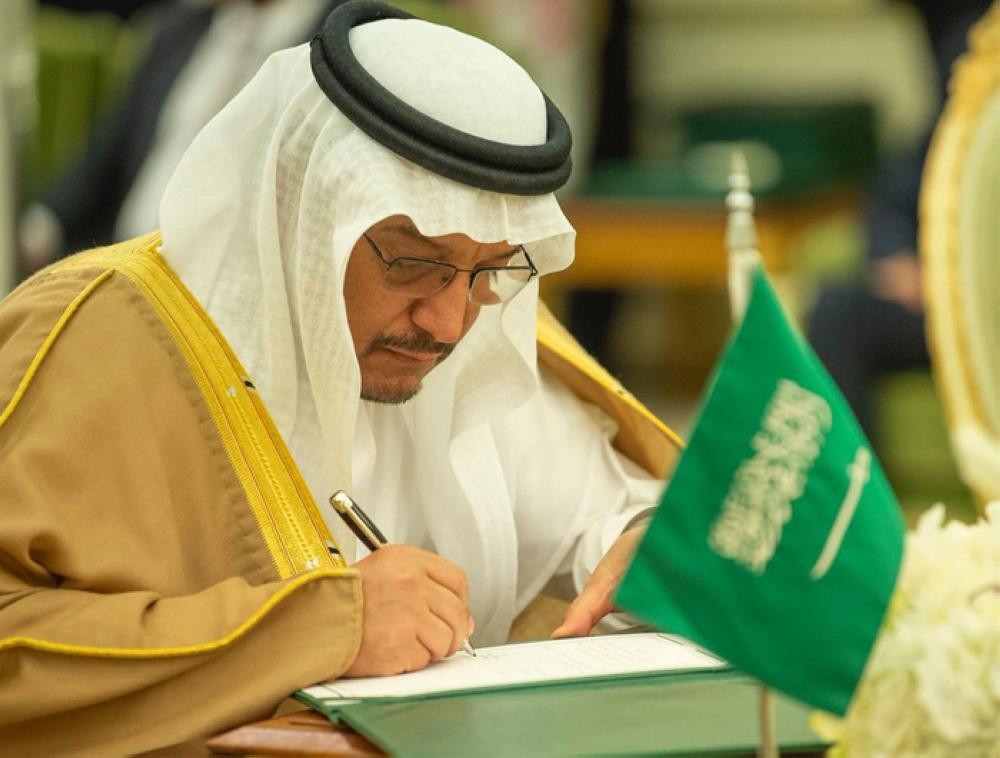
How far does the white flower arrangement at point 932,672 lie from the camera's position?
1195 millimetres

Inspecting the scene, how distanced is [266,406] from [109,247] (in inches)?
10.6

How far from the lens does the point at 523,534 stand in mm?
2168

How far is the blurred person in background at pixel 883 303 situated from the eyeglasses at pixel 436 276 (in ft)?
8.90

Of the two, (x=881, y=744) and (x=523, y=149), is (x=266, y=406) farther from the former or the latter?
(x=881, y=744)

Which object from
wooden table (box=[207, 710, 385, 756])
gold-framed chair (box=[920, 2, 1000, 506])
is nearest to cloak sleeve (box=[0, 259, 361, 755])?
wooden table (box=[207, 710, 385, 756])

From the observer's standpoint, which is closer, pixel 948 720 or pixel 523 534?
pixel 948 720

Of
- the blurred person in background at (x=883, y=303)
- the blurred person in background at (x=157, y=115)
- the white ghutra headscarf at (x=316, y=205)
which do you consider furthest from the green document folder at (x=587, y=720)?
the blurred person in background at (x=157, y=115)

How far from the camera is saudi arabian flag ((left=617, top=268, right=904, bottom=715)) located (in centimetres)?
118

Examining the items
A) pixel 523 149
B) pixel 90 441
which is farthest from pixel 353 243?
pixel 90 441

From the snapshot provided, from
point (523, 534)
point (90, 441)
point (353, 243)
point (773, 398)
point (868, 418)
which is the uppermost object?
point (773, 398)

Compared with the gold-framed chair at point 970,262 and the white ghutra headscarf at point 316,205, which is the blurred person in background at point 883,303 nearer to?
the gold-framed chair at point 970,262

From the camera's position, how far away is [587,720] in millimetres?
1475

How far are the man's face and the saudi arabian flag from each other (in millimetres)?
675

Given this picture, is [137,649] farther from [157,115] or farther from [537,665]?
[157,115]
